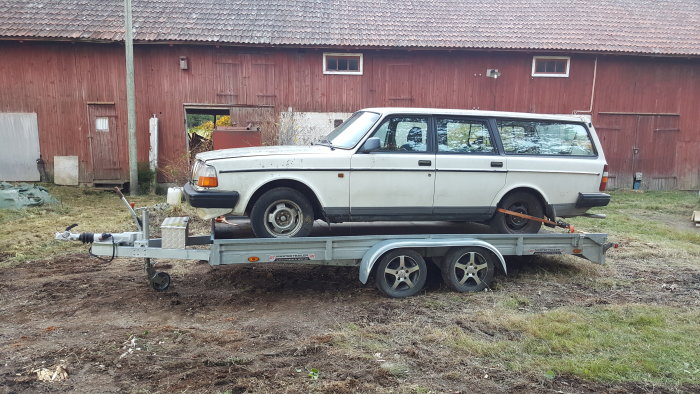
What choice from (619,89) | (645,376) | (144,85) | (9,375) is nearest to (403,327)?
(645,376)

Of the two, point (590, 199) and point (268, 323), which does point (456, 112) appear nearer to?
point (590, 199)

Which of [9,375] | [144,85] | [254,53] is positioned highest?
[254,53]

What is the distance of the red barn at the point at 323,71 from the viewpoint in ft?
46.0

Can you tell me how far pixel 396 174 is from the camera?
595 cm

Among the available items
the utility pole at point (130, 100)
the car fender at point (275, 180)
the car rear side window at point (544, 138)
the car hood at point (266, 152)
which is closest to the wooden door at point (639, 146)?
the car rear side window at point (544, 138)

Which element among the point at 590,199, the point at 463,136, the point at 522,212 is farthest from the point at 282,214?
the point at 590,199

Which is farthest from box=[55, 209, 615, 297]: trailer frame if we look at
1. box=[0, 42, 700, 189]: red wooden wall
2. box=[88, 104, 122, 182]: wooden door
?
box=[88, 104, 122, 182]: wooden door

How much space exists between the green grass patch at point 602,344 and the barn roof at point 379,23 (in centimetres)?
1076

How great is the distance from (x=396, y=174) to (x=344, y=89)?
943 cm

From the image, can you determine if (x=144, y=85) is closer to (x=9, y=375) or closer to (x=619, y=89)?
(x=9, y=375)

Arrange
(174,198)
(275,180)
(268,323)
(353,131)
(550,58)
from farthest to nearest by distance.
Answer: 1. (550,58)
2. (174,198)
3. (353,131)
4. (275,180)
5. (268,323)

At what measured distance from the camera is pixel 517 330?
4.98 meters

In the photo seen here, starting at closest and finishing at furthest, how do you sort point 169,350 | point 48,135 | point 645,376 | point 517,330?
point 645,376
point 169,350
point 517,330
point 48,135

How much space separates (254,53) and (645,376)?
12742 millimetres
